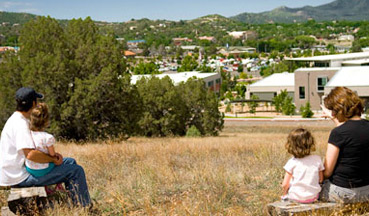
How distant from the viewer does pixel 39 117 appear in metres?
5.14

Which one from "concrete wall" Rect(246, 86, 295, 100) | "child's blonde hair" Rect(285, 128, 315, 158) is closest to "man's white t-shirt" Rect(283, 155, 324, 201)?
"child's blonde hair" Rect(285, 128, 315, 158)

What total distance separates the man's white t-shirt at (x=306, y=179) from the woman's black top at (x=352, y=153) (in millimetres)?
210

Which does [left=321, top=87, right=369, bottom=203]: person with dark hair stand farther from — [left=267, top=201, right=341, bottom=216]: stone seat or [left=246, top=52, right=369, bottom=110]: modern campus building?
[left=246, top=52, right=369, bottom=110]: modern campus building

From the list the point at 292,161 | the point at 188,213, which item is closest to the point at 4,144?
the point at 188,213

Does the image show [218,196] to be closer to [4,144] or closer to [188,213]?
[188,213]

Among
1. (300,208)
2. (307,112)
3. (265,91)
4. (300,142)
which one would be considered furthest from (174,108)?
(265,91)

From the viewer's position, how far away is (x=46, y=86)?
1967 cm

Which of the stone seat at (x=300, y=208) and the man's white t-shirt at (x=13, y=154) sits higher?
the man's white t-shirt at (x=13, y=154)

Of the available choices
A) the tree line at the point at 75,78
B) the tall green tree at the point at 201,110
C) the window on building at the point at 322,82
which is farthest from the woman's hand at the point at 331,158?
the window on building at the point at 322,82

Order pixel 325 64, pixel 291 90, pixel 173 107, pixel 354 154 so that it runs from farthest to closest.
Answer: pixel 325 64 < pixel 291 90 < pixel 173 107 < pixel 354 154

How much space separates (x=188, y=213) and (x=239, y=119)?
160ft

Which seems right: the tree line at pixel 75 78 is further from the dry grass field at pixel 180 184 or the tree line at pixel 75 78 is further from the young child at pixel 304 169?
the young child at pixel 304 169

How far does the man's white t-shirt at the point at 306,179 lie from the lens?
493cm

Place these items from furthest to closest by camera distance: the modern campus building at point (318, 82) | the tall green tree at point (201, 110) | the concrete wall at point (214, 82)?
the concrete wall at point (214, 82), the modern campus building at point (318, 82), the tall green tree at point (201, 110)
